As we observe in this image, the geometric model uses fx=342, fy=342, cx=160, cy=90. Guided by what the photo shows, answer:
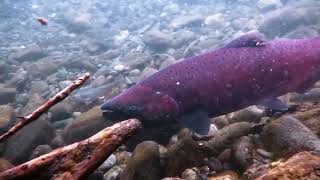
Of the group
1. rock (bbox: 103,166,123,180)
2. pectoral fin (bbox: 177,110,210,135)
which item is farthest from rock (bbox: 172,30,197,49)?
rock (bbox: 103,166,123,180)

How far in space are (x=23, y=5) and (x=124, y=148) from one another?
83.6 ft

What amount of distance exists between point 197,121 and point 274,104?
3.52 ft

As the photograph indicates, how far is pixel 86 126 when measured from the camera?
5754 mm

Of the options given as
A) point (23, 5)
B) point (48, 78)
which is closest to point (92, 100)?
point (48, 78)

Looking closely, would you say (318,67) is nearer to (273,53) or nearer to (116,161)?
(273,53)

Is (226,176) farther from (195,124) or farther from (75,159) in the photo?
(75,159)

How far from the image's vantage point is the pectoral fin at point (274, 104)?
4550 millimetres

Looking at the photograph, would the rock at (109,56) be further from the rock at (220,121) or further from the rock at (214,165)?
the rock at (214,165)

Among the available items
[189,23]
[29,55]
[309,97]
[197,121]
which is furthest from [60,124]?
[189,23]

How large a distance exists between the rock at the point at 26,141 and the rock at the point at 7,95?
162 inches

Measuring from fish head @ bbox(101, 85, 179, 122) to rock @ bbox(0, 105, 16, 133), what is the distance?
2.65 meters

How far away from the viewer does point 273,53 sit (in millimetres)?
4824

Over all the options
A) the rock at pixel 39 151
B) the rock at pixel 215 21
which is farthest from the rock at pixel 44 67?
the rock at pixel 215 21

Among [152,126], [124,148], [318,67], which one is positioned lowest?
[124,148]
